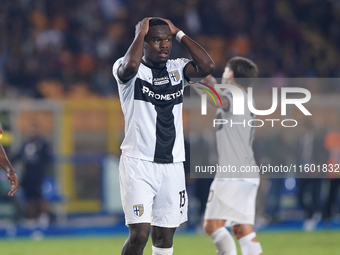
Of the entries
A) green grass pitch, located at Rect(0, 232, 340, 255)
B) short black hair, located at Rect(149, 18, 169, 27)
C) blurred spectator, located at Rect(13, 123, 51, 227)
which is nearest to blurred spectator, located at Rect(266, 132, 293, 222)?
green grass pitch, located at Rect(0, 232, 340, 255)

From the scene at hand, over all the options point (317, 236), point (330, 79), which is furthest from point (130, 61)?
point (330, 79)

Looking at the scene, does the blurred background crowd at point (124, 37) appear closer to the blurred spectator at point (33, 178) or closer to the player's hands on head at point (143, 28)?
the blurred spectator at point (33, 178)

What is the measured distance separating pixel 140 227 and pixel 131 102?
3.53 ft

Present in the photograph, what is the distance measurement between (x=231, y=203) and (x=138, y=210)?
1384 mm

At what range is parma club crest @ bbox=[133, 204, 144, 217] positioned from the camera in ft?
16.2

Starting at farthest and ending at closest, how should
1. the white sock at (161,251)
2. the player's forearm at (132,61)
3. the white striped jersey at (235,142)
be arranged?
the white striped jersey at (235,142)
the white sock at (161,251)
the player's forearm at (132,61)

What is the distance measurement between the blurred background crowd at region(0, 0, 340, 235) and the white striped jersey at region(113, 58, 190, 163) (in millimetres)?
6542

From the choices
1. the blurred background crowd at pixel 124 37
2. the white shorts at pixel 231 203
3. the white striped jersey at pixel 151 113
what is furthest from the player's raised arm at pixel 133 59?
the blurred background crowd at pixel 124 37

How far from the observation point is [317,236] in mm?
10688

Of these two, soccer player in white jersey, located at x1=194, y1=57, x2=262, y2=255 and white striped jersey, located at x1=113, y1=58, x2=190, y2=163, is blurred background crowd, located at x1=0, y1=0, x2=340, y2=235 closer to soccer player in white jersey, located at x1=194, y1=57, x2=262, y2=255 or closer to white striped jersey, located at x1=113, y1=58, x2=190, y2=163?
soccer player in white jersey, located at x1=194, y1=57, x2=262, y2=255

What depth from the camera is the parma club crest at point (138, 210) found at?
4949mm

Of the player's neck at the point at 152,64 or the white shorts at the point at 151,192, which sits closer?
the white shorts at the point at 151,192

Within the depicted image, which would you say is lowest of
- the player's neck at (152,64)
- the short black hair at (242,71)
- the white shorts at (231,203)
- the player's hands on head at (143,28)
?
the white shorts at (231,203)

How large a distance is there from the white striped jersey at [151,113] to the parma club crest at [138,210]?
16.3 inches
